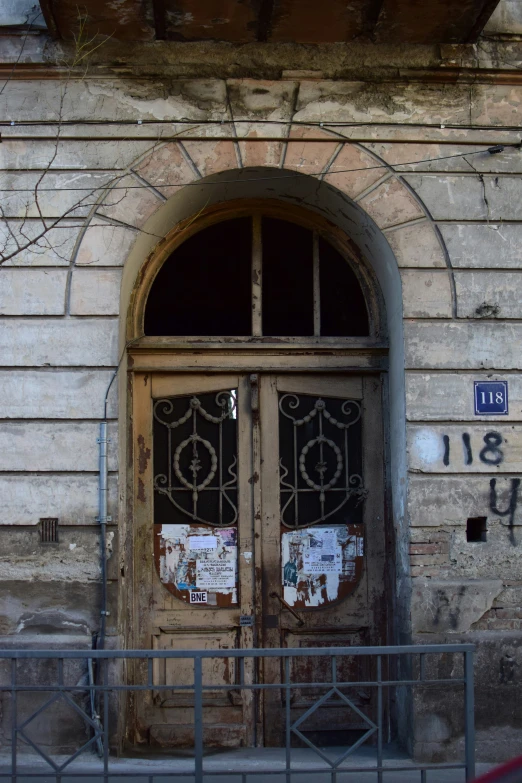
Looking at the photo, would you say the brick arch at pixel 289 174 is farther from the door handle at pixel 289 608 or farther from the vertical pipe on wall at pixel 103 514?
the door handle at pixel 289 608

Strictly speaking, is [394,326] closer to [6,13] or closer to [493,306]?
[493,306]

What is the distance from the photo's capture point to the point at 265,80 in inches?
258

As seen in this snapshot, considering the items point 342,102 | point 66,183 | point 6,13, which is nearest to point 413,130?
point 342,102

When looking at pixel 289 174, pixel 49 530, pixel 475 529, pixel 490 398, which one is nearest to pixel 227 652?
pixel 49 530

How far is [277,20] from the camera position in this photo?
622 cm

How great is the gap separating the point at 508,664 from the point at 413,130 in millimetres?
3906

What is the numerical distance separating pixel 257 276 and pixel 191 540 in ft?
6.94

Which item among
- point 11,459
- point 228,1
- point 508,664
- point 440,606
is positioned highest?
point 228,1

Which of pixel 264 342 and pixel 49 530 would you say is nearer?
pixel 49 530

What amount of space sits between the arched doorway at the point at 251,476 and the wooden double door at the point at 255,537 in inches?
0.4

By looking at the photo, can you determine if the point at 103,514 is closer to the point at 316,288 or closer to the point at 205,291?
the point at 205,291

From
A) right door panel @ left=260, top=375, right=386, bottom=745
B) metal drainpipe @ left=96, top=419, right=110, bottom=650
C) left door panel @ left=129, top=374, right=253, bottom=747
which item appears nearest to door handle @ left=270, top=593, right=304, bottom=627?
right door panel @ left=260, top=375, right=386, bottom=745

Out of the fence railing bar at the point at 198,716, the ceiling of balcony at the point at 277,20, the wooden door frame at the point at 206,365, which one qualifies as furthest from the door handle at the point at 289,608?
the ceiling of balcony at the point at 277,20

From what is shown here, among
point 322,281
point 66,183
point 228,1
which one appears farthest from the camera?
point 322,281
